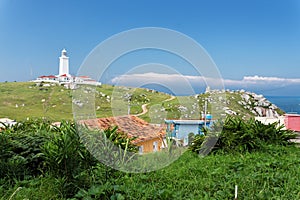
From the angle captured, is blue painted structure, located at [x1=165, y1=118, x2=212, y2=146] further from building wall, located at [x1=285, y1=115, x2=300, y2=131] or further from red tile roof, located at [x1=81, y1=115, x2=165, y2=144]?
building wall, located at [x1=285, y1=115, x2=300, y2=131]

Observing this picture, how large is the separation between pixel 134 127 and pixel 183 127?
42 centimetres

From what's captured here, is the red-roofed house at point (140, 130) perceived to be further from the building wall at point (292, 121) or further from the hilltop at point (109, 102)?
the building wall at point (292, 121)

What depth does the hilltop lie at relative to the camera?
2.04 metres

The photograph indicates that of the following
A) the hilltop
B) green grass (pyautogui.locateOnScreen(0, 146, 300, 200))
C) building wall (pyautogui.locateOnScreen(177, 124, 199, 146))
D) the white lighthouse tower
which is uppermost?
the white lighthouse tower

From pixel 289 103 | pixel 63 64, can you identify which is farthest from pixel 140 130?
pixel 289 103

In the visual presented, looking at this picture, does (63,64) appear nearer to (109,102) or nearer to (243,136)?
(109,102)

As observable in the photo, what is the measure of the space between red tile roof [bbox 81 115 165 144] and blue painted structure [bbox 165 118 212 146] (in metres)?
0.08

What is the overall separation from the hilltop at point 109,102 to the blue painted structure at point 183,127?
0.26 ft

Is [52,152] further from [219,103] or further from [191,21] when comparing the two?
[191,21]

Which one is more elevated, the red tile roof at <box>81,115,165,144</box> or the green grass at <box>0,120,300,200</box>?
the red tile roof at <box>81,115,165,144</box>

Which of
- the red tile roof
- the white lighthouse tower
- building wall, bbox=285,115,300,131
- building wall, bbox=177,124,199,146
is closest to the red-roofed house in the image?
the red tile roof

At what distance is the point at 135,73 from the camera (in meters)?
1.92

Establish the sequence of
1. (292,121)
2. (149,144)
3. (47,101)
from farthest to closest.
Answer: (292,121) < (47,101) < (149,144)

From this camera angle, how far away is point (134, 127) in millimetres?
2357
